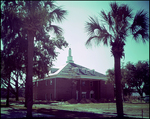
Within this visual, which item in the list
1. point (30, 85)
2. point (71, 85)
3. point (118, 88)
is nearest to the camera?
point (30, 85)

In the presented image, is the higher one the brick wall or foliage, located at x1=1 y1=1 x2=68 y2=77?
foliage, located at x1=1 y1=1 x2=68 y2=77

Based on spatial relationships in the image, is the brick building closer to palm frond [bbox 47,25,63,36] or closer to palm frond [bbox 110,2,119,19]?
palm frond [bbox 47,25,63,36]

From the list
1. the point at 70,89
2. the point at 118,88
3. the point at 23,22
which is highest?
the point at 23,22

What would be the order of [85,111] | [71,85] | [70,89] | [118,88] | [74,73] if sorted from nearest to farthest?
[118,88], [85,111], [74,73], [71,85], [70,89]

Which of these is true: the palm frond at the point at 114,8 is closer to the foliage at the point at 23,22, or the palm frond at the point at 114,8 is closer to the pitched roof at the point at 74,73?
the foliage at the point at 23,22

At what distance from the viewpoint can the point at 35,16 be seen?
1018cm

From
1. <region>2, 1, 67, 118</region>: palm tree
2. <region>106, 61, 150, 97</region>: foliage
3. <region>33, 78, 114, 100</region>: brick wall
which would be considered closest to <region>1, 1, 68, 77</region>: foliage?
<region>2, 1, 67, 118</region>: palm tree

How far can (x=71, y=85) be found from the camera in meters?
40.3

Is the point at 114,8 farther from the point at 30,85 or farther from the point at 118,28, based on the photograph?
the point at 30,85

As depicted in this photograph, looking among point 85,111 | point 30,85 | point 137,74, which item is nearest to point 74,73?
point 137,74

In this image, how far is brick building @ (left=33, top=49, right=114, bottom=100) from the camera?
39188 mm

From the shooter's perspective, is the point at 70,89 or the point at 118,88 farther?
the point at 70,89

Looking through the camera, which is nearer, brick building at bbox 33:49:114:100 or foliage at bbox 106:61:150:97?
brick building at bbox 33:49:114:100

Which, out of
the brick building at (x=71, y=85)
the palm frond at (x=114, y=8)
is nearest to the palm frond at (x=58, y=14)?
the palm frond at (x=114, y=8)
